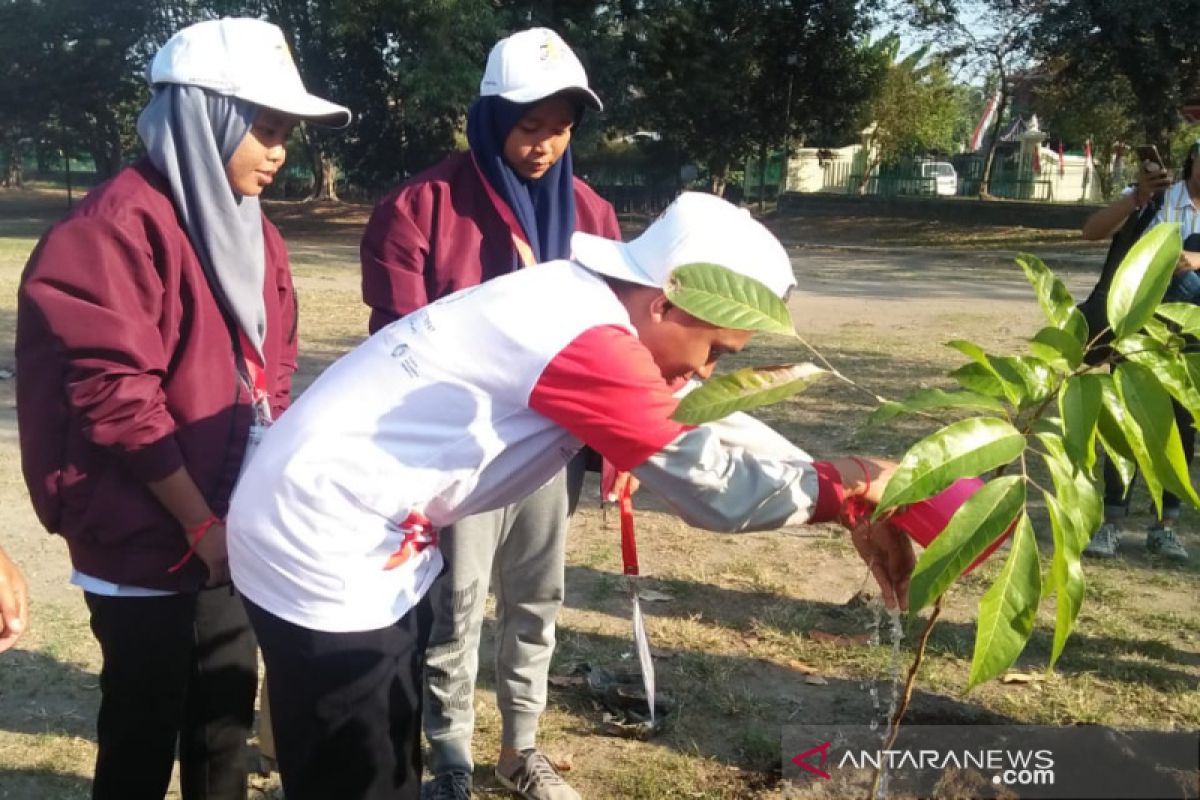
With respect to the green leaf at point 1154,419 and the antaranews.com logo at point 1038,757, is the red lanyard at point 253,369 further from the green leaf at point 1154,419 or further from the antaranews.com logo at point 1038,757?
the green leaf at point 1154,419

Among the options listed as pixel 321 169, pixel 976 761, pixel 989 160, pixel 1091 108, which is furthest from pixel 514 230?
pixel 321 169

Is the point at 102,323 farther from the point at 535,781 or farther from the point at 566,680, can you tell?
the point at 566,680

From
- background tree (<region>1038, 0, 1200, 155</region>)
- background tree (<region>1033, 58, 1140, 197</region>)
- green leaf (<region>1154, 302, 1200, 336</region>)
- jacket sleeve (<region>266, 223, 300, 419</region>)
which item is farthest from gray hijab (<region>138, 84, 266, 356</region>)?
background tree (<region>1033, 58, 1140, 197</region>)

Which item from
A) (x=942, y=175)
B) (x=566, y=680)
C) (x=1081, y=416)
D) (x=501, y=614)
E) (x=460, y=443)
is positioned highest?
(x=942, y=175)

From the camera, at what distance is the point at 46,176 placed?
50.3 meters

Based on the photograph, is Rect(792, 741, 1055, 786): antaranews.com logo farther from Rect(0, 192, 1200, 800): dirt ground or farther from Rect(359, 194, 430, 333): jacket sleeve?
Rect(359, 194, 430, 333): jacket sleeve

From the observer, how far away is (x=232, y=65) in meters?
2.12

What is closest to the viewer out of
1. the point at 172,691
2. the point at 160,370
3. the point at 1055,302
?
the point at 1055,302

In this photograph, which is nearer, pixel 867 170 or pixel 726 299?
pixel 726 299

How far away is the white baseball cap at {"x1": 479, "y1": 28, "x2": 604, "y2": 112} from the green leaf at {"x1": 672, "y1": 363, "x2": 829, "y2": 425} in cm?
138

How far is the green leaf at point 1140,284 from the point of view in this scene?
1462 mm

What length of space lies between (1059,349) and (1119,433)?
5.2 inches

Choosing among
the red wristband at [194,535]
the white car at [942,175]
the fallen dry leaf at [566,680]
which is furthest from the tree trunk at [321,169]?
the red wristband at [194,535]

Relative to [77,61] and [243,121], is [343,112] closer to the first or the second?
[243,121]
